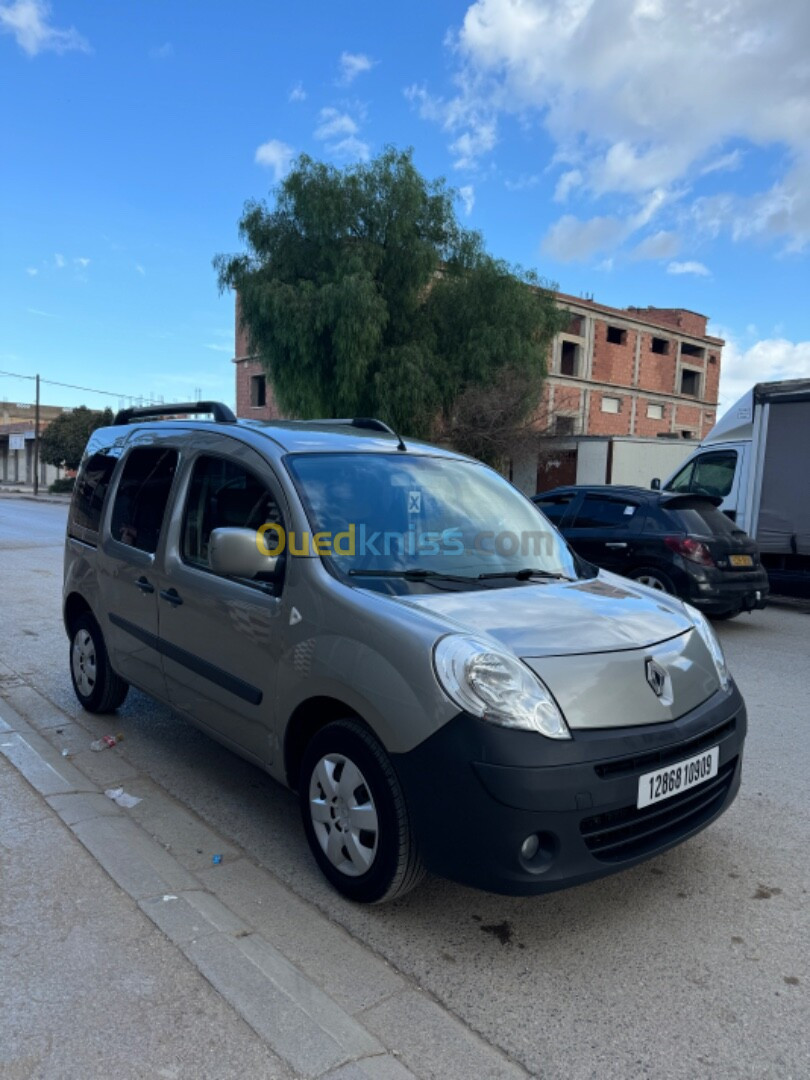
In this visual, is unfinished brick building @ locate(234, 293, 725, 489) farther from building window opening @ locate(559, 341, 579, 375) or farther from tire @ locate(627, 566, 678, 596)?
tire @ locate(627, 566, 678, 596)

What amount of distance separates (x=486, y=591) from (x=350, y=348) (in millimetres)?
22666

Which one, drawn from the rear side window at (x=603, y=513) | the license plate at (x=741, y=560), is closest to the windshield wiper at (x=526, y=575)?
the license plate at (x=741, y=560)

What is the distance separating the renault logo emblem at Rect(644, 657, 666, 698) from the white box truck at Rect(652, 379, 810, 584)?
7684 mm

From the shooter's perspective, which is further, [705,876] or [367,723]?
[705,876]

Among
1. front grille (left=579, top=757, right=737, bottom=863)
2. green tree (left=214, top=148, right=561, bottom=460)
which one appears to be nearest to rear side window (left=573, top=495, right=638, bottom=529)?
front grille (left=579, top=757, right=737, bottom=863)

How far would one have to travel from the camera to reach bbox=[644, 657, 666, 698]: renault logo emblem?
2742 mm

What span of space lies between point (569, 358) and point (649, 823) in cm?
4500

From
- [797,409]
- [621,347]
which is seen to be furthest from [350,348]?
[621,347]

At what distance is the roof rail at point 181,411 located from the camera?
433cm

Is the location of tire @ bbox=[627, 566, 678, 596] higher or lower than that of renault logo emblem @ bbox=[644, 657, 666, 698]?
lower

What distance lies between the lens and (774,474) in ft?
33.3

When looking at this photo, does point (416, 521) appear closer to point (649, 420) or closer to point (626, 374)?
point (626, 374)

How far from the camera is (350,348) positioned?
24812 millimetres

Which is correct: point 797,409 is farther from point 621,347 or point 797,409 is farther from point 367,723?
point 621,347
